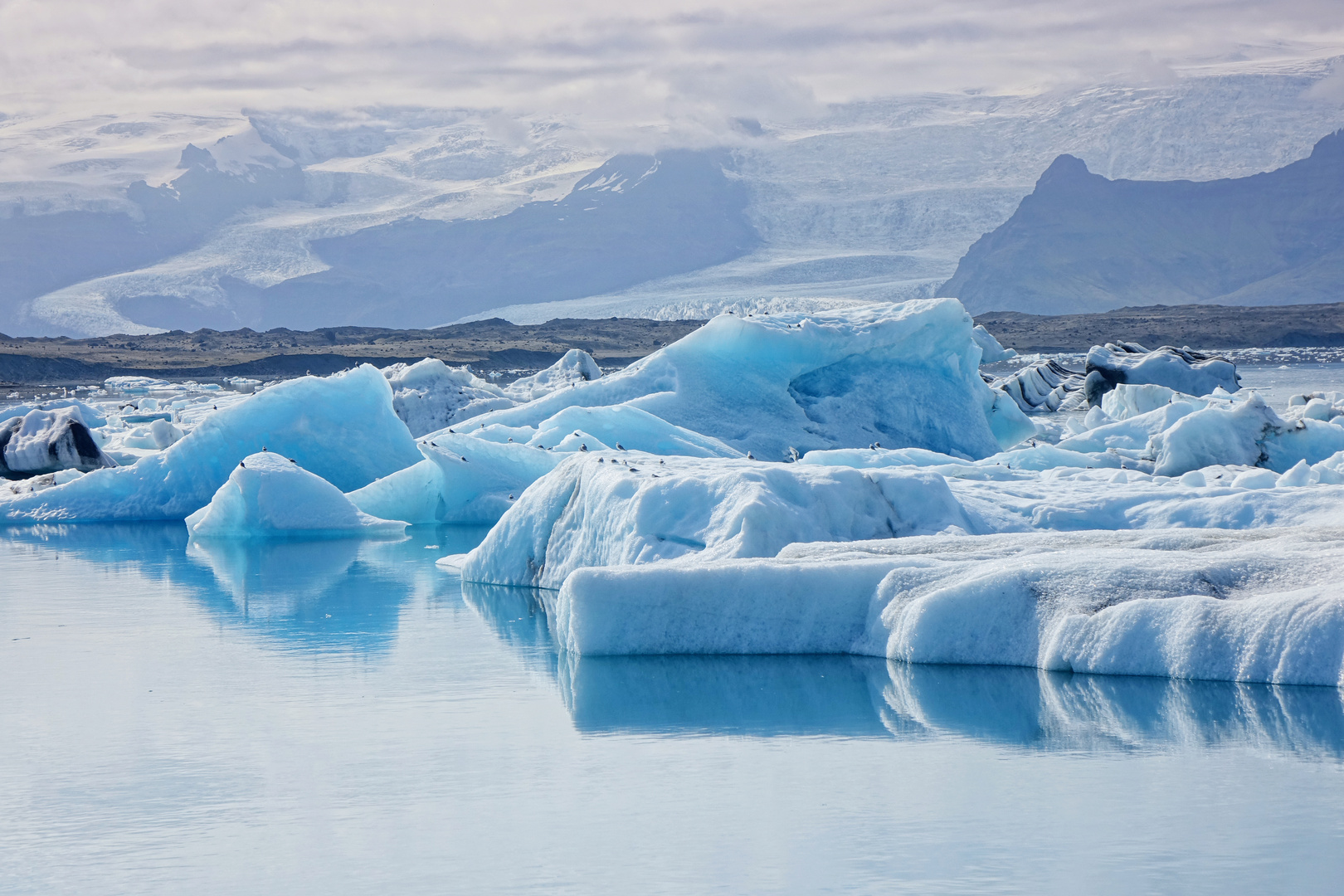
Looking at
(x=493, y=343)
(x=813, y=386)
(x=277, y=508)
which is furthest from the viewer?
(x=493, y=343)

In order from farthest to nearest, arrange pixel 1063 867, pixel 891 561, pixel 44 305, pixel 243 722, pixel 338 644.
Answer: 1. pixel 44 305
2. pixel 338 644
3. pixel 891 561
4. pixel 243 722
5. pixel 1063 867

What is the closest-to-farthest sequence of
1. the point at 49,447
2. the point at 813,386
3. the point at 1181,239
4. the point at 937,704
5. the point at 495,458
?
the point at 937,704 < the point at 495,458 < the point at 49,447 < the point at 813,386 < the point at 1181,239

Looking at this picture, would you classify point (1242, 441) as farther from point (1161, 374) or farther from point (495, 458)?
point (1161, 374)

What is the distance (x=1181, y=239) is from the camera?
4168 inches

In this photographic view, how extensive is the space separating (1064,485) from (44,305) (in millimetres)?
91457

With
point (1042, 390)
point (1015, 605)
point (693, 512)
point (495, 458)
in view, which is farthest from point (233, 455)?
point (1042, 390)

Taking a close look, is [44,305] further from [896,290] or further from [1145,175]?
[1145,175]

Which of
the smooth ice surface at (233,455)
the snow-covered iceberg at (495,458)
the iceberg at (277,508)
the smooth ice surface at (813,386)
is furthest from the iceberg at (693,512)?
the smooth ice surface at (813,386)

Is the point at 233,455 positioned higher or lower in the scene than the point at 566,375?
higher

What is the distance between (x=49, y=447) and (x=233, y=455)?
3.11m

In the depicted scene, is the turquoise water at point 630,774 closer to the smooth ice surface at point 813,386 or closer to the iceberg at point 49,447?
the smooth ice surface at point 813,386

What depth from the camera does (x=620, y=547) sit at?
27.6 feet

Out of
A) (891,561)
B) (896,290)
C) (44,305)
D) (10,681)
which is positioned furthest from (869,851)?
(44,305)

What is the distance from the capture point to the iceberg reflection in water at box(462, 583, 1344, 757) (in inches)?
221
